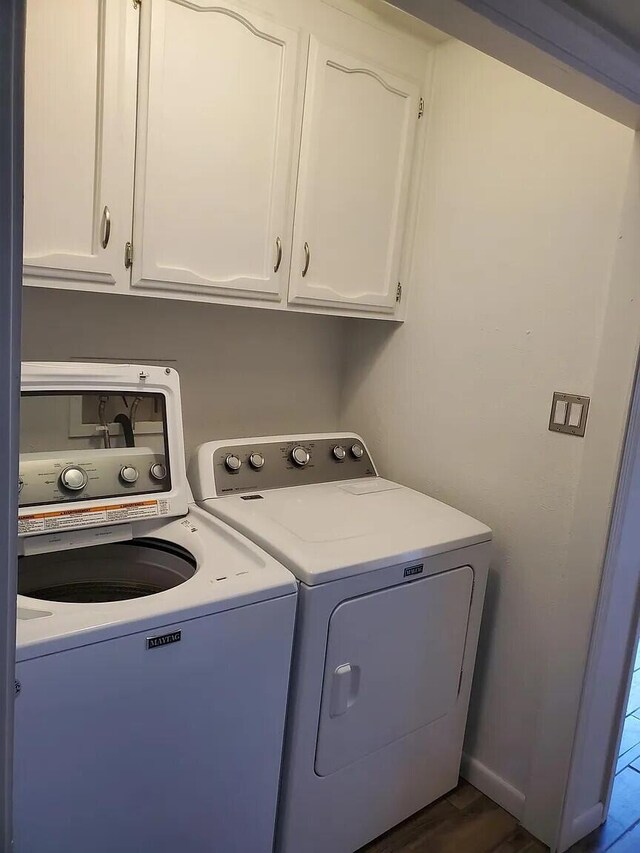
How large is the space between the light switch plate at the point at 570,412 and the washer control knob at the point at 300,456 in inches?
30.5

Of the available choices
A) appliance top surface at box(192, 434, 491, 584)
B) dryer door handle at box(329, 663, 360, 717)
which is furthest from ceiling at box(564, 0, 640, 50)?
dryer door handle at box(329, 663, 360, 717)

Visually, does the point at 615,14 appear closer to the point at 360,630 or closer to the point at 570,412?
the point at 570,412

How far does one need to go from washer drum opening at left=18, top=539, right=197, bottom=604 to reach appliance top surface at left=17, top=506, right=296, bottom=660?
0.09ft

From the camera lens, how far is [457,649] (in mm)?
1835

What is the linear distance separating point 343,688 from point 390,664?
162 mm

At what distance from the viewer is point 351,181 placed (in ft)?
6.32

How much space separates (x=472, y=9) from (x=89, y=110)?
91cm

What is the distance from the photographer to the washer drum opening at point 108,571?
153cm

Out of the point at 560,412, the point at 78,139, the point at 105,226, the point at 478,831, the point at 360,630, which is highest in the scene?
the point at 78,139

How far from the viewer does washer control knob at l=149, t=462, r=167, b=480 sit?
1.65m

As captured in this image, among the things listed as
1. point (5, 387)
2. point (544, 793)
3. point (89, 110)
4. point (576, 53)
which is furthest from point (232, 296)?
point (544, 793)

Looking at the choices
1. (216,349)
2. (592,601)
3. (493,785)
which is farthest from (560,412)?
(493,785)

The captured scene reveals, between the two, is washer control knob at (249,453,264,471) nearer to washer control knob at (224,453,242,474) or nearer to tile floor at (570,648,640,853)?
washer control knob at (224,453,242,474)

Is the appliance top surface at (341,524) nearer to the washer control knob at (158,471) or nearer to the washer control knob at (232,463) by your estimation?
the washer control knob at (232,463)
